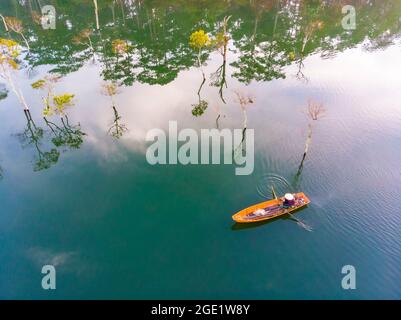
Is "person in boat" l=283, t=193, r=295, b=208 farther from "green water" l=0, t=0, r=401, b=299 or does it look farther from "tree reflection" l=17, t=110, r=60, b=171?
"tree reflection" l=17, t=110, r=60, b=171

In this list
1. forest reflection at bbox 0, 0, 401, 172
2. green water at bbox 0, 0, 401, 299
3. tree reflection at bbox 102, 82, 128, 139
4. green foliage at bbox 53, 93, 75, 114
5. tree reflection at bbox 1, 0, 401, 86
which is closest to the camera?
green water at bbox 0, 0, 401, 299

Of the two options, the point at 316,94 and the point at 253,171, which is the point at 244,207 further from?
the point at 316,94

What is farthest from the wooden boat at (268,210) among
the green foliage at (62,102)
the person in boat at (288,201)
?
the green foliage at (62,102)

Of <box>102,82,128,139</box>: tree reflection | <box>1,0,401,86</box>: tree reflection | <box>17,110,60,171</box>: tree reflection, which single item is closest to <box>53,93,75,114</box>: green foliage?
<box>17,110,60,171</box>: tree reflection

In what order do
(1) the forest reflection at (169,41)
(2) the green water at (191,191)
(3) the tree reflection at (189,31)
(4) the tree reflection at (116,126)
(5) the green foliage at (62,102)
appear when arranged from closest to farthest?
(2) the green water at (191,191), (4) the tree reflection at (116,126), (5) the green foliage at (62,102), (1) the forest reflection at (169,41), (3) the tree reflection at (189,31)

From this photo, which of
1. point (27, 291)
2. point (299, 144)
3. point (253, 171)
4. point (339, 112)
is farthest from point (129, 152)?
point (339, 112)

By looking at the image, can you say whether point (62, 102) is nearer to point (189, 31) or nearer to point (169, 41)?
point (169, 41)

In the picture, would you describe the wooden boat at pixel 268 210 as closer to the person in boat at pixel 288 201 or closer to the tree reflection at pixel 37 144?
the person in boat at pixel 288 201
